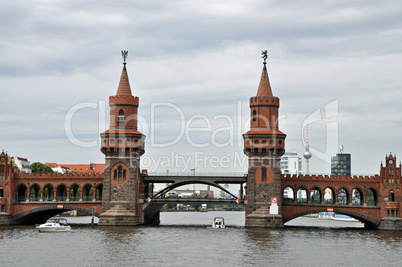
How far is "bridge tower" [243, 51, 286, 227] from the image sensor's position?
315 ft

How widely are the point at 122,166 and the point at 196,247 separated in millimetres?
31918

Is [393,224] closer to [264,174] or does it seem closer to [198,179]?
[264,174]

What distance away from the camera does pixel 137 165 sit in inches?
3925

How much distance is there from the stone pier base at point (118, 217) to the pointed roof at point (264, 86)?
2836cm

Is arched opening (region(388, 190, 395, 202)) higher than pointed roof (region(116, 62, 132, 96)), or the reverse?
pointed roof (region(116, 62, 132, 96))

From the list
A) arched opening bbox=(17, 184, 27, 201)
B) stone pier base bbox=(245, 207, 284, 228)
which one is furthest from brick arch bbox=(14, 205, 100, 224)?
stone pier base bbox=(245, 207, 284, 228)

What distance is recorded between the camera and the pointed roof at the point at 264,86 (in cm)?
10056

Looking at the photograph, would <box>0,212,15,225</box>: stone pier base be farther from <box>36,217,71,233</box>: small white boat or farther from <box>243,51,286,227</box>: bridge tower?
<box>243,51,286,227</box>: bridge tower

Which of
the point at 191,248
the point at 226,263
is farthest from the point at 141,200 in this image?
the point at 226,263

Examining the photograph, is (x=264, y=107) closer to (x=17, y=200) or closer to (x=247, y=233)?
(x=247, y=233)

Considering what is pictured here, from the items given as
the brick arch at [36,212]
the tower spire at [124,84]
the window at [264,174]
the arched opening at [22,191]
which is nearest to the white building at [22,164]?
the arched opening at [22,191]

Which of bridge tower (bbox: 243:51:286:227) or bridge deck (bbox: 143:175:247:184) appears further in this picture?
bridge deck (bbox: 143:175:247:184)

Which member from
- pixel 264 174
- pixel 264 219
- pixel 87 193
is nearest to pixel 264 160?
pixel 264 174

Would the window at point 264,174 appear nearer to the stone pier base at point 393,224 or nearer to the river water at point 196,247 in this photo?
the river water at point 196,247
